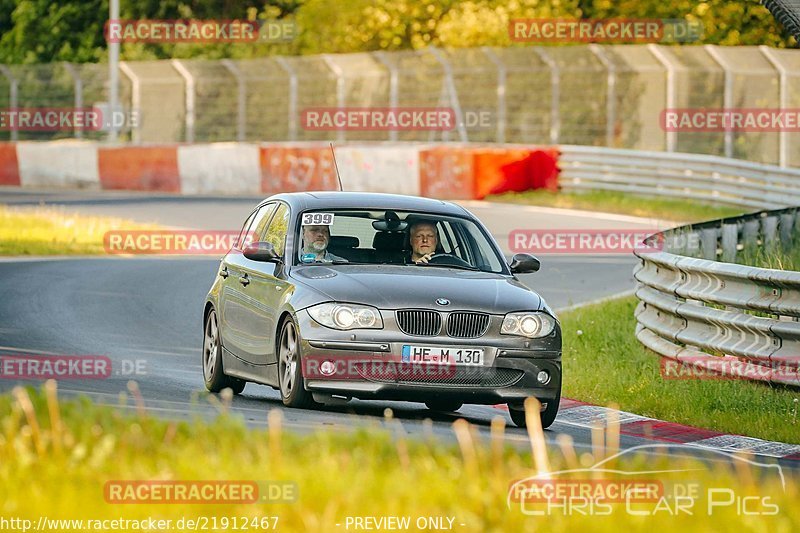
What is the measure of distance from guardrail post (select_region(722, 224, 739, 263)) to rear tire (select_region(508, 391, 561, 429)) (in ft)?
19.9

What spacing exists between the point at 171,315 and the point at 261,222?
520cm

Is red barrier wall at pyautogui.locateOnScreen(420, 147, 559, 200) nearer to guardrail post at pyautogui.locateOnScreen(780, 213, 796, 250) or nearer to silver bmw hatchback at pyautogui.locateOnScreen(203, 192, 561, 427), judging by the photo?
guardrail post at pyautogui.locateOnScreen(780, 213, 796, 250)

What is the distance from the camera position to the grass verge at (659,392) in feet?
39.7

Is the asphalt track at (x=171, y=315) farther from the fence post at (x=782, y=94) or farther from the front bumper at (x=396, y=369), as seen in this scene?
the fence post at (x=782, y=94)

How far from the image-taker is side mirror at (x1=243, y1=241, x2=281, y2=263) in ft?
39.6

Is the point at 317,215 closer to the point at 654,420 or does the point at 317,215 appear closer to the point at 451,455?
the point at 654,420

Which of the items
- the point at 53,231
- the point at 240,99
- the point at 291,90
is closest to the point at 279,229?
the point at 53,231

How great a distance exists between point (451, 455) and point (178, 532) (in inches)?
70.1

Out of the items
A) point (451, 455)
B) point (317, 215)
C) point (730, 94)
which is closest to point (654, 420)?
point (317, 215)

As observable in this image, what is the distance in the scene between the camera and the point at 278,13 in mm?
59125

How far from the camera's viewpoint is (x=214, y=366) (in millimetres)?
13078

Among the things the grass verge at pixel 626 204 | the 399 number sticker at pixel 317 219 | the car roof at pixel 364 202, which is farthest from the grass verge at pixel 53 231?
the 399 number sticker at pixel 317 219

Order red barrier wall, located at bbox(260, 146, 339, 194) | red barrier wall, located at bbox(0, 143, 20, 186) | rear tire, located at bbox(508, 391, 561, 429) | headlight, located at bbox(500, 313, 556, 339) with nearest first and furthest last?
headlight, located at bbox(500, 313, 556, 339), rear tire, located at bbox(508, 391, 561, 429), red barrier wall, located at bbox(260, 146, 339, 194), red barrier wall, located at bbox(0, 143, 20, 186)

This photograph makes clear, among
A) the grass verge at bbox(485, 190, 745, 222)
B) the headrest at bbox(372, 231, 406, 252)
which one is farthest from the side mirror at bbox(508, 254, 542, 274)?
the grass verge at bbox(485, 190, 745, 222)
